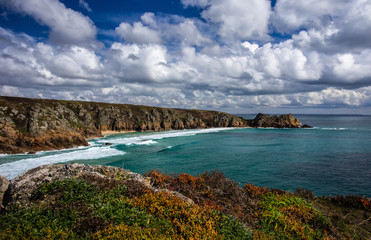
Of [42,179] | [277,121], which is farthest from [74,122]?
[277,121]

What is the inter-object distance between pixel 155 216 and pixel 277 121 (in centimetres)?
11151

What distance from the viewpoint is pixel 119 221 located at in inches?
188

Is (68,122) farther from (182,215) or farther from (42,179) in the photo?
(182,215)

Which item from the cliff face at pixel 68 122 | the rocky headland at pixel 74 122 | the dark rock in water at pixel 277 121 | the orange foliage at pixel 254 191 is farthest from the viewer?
the dark rock in water at pixel 277 121

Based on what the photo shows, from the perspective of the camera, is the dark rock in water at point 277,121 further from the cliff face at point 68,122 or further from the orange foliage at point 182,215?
the orange foliage at point 182,215

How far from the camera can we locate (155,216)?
5.44 m

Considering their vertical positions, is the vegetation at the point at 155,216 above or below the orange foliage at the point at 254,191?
above

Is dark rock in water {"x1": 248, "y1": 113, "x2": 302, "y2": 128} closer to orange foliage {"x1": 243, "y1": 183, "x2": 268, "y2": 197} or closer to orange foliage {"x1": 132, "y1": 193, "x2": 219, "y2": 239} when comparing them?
orange foliage {"x1": 243, "y1": 183, "x2": 268, "y2": 197}

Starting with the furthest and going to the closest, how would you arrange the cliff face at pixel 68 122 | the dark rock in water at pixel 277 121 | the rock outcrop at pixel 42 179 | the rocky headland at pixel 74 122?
the dark rock in water at pixel 277 121 < the rocky headland at pixel 74 122 < the cliff face at pixel 68 122 < the rock outcrop at pixel 42 179

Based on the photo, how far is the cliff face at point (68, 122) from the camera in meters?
39.9

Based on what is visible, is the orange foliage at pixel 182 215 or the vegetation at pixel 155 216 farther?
the orange foliage at pixel 182 215

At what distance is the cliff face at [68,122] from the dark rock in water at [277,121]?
8580 mm

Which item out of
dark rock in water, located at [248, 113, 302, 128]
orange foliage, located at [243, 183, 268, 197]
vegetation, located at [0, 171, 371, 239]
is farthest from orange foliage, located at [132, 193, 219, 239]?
dark rock in water, located at [248, 113, 302, 128]

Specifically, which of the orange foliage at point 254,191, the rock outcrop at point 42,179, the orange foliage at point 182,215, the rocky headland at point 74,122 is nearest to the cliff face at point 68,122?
the rocky headland at point 74,122
